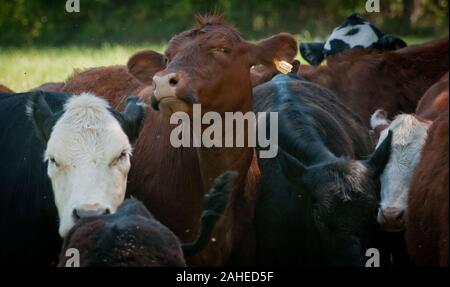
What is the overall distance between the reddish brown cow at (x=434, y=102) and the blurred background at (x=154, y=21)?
8364 mm

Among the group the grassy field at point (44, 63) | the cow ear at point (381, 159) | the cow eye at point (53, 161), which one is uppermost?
the cow eye at point (53, 161)

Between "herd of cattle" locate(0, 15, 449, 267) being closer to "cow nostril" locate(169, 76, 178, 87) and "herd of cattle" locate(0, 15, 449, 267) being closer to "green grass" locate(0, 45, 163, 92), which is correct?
"cow nostril" locate(169, 76, 178, 87)

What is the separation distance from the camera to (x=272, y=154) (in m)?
6.64

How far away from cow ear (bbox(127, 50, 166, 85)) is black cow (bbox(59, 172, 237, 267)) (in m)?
1.93

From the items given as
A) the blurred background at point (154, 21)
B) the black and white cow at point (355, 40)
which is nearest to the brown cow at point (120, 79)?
the black and white cow at point (355, 40)

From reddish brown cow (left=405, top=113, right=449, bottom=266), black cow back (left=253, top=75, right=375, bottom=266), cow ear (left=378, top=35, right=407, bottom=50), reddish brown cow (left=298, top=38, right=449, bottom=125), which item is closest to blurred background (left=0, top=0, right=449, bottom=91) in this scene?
cow ear (left=378, top=35, right=407, bottom=50)

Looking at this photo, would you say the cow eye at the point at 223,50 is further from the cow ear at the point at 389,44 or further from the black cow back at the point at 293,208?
the cow ear at the point at 389,44

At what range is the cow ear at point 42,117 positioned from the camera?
5.95 m

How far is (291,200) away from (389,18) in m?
13.1

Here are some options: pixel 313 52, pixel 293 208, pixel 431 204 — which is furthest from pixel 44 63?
pixel 431 204

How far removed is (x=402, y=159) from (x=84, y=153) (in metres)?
2.29

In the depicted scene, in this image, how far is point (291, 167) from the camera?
597 cm

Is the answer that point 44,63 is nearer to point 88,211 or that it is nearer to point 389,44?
point 389,44

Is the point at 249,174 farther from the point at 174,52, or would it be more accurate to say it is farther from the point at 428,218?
the point at 428,218
